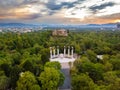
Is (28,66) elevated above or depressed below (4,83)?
above

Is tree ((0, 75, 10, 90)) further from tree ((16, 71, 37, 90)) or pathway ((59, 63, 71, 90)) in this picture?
pathway ((59, 63, 71, 90))

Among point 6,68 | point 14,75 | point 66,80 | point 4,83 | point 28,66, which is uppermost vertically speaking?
point 28,66

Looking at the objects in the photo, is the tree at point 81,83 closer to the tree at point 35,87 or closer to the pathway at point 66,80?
the pathway at point 66,80

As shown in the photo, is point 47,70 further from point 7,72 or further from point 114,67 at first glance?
point 114,67

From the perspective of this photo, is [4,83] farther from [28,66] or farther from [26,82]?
[28,66]

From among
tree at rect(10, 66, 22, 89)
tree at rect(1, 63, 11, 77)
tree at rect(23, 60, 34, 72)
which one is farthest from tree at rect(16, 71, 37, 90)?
tree at rect(1, 63, 11, 77)

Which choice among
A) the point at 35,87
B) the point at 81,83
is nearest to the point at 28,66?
the point at 35,87

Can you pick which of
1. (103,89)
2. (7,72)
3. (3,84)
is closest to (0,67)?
(7,72)

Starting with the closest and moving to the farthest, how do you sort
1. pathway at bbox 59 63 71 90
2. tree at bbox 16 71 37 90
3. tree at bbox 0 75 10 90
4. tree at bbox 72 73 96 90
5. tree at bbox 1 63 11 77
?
tree at bbox 72 73 96 90
tree at bbox 16 71 37 90
tree at bbox 0 75 10 90
pathway at bbox 59 63 71 90
tree at bbox 1 63 11 77
